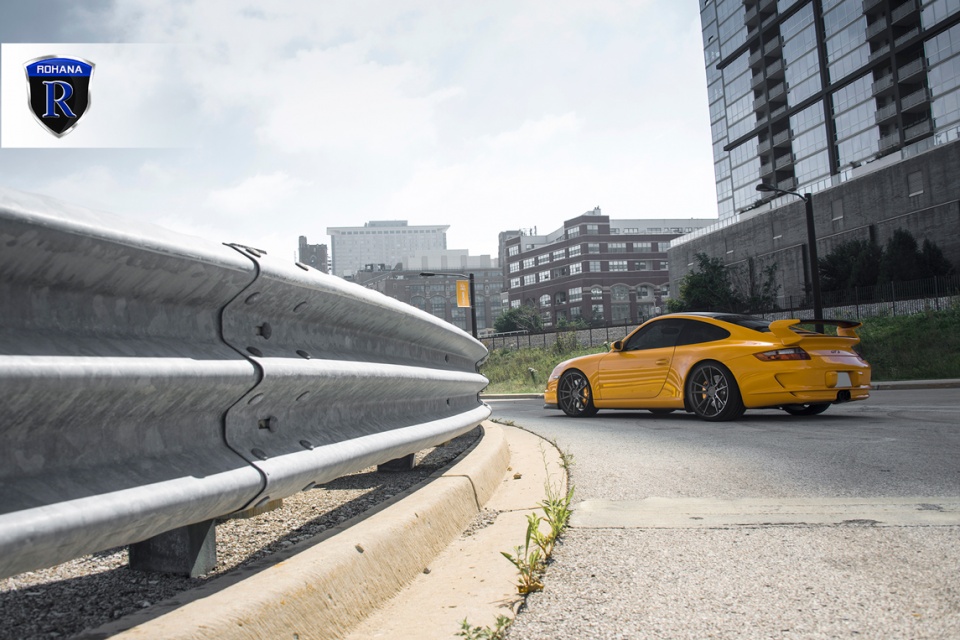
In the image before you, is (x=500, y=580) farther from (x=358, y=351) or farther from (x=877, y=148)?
(x=877, y=148)

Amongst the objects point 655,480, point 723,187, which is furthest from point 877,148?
point 655,480

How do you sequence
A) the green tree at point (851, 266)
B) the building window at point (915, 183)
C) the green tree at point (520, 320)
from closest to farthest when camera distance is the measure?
1. the green tree at point (851, 266)
2. the building window at point (915, 183)
3. the green tree at point (520, 320)

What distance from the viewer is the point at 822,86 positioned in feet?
218

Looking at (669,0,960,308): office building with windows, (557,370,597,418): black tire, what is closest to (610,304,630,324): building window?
(669,0,960,308): office building with windows

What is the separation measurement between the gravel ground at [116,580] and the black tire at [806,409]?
25.0 feet

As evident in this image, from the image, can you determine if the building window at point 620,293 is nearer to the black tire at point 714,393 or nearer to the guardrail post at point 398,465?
the black tire at point 714,393

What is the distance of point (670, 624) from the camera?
213 centimetres

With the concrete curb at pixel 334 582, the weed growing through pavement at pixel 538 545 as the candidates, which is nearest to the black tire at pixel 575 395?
the weed growing through pavement at pixel 538 545

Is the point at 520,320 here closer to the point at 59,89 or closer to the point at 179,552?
the point at 59,89

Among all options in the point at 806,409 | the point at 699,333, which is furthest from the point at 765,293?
the point at 699,333

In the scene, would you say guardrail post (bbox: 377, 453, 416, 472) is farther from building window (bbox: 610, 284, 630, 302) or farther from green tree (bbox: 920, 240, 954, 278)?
building window (bbox: 610, 284, 630, 302)

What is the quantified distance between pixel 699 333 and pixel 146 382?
848cm

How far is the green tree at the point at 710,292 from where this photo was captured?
55475mm

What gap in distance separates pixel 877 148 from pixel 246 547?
68.2 m
